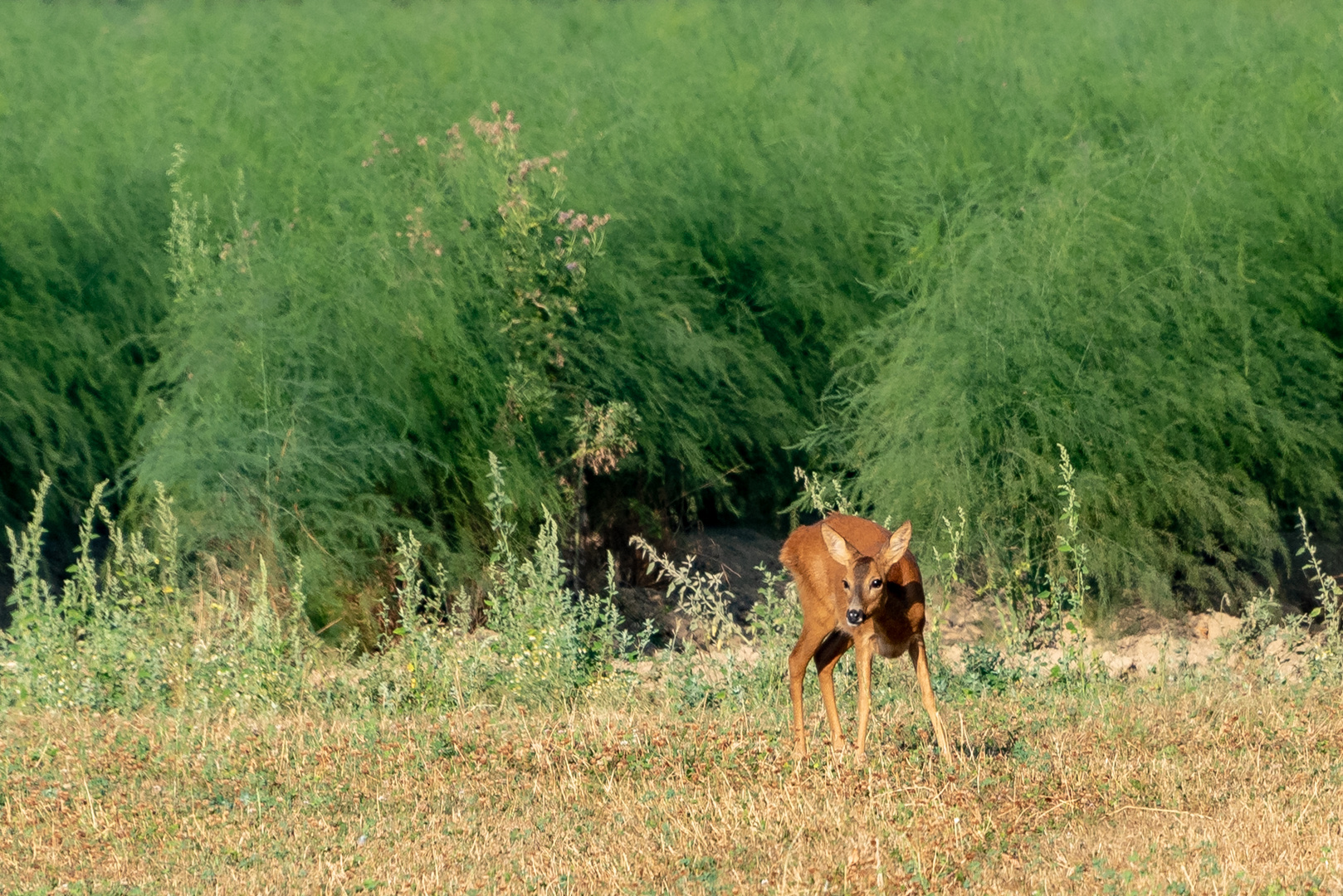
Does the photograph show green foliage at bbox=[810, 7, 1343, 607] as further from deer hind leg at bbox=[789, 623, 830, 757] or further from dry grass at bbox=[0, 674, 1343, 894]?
deer hind leg at bbox=[789, 623, 830, 757]

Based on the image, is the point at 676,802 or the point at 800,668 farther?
the point at 800,668

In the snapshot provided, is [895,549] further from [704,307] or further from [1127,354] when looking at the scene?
[704,307]

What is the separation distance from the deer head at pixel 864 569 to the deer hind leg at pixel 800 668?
0.26 meters

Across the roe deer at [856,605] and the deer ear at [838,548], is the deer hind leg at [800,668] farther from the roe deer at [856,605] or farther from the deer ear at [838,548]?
the deer ear at [838,548]

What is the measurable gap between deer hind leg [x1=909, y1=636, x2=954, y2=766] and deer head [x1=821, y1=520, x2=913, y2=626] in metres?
0.27

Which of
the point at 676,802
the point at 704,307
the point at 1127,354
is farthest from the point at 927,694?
the point at 704,307

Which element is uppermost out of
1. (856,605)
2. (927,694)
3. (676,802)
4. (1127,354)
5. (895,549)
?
(895,549)

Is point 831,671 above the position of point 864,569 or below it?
below

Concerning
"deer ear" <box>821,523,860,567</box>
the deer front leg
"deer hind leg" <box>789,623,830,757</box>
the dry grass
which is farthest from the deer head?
the dry grass

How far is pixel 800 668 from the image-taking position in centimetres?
479

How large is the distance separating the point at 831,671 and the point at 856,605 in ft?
1.81

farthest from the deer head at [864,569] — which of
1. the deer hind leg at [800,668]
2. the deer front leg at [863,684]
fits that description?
the deer hind leg at [800,668]

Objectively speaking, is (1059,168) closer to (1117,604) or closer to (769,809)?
(1117,604)

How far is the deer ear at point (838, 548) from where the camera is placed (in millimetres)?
4492
